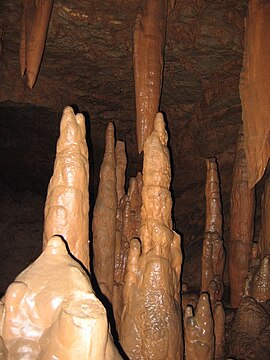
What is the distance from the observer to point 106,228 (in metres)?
6.20

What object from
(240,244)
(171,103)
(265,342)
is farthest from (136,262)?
(171,103)

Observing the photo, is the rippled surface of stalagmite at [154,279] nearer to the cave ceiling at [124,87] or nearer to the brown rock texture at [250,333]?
the brown rock texture at [250,333]

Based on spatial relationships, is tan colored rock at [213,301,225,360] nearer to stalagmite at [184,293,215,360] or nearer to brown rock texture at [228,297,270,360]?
brown rock texture at [228,297,270,360]

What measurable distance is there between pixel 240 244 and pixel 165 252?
2.90 metres

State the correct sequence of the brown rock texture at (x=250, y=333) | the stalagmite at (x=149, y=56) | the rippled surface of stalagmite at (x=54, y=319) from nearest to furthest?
the rippled surface of stalagmite at (x=54, y=319)
the brown rock texture at (x=250, y=333)
the stalagmite at (x=149, y=56)

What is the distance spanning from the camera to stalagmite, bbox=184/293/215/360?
15.1 feet

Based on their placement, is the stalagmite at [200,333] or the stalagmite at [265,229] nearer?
the stalagmite at [200,333]

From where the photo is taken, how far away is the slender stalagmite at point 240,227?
6.96 m

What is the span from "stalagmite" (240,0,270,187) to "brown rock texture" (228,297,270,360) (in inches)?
58.2

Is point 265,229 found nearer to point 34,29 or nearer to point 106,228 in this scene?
point 106,228

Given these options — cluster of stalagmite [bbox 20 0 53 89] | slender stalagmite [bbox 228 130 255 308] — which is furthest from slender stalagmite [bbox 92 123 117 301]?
slender stalagmite [bbox 228 130 255 308]

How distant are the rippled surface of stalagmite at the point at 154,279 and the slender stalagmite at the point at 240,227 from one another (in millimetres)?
2661

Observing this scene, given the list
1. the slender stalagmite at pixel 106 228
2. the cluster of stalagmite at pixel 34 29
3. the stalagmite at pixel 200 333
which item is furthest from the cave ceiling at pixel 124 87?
the stalagmite at pixel 200 333

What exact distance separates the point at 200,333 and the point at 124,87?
4825 mm
